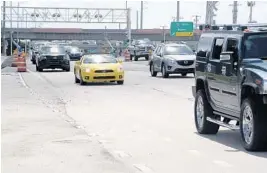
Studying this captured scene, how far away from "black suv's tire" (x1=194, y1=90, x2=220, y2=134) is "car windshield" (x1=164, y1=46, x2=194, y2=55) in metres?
21.1

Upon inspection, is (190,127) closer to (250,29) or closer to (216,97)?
(216,97)

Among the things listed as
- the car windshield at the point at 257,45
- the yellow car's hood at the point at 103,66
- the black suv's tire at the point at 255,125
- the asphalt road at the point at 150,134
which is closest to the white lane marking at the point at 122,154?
the asphalt road at the point at 150,134

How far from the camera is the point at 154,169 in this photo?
348 inches

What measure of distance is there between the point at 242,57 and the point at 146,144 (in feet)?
6.99

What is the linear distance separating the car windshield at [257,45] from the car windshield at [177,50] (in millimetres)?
22895

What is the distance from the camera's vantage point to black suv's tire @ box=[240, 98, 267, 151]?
9805 mm

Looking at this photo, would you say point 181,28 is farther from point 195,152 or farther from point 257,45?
point 195,152

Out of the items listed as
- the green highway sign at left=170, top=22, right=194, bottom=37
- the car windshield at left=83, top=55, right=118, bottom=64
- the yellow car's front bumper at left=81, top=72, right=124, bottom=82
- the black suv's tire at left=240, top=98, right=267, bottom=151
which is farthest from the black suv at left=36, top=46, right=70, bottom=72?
the green highway sign at left=170, top=22, right=194, bottom=37

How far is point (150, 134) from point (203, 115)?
40.6 inches

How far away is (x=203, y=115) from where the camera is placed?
1238 centimetres

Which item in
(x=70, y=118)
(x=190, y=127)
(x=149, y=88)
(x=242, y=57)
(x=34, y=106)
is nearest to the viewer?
(x=242, y=57)

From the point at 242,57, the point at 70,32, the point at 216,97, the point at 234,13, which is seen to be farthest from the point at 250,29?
the point at 70,32

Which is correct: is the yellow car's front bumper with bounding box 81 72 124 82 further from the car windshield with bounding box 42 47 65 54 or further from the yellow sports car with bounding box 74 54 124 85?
the car windshield with bounding box 42 47 65 54

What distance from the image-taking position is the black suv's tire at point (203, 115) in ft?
40.2
